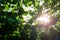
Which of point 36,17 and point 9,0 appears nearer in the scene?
point 9,0

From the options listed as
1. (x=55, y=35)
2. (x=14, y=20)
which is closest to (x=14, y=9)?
(x=14, y=20)

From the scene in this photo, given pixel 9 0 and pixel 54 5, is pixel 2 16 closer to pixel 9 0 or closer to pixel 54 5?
pixel 9 0

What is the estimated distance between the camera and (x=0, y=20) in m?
3.99

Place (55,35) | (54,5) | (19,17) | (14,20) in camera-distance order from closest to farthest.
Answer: (14,20)
(19,17)
(54,5)
(55,35)

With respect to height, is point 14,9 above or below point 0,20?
above

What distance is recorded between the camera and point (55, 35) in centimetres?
1600

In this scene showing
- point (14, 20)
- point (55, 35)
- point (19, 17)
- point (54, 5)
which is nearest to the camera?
point (14, 20)

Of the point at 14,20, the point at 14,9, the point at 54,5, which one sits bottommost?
the point at 14,20

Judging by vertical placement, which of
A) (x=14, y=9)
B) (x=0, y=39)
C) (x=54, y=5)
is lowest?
(x=0, y=39)

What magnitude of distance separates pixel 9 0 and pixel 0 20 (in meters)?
0.65

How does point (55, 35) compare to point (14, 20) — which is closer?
point (14, 20)

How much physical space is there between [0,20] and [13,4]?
2.02 feet

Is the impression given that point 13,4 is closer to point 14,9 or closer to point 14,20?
point 14,9

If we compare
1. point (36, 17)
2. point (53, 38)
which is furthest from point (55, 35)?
point (36, 17)
